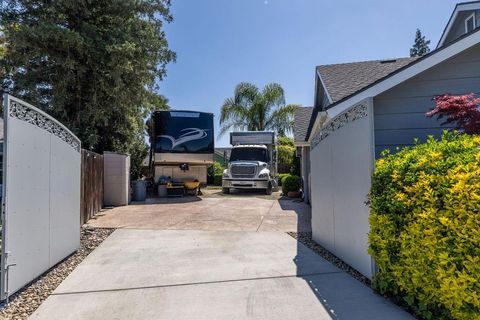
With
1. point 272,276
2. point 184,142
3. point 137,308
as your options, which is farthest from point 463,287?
point 184,142

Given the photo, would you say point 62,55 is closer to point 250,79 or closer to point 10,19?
point 10,19

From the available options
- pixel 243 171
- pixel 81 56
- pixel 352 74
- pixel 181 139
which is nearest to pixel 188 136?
pixel 181 139

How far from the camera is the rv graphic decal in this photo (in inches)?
544

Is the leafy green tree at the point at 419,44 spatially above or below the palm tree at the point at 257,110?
above

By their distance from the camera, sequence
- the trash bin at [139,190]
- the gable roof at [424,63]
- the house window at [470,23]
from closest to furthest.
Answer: the gable roof at [424,63], the house window at [470,23], the trash bin at [139,190]

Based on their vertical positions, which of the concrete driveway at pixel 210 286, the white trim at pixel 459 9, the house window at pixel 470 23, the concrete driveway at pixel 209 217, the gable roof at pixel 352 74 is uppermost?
the white trim at pixel 459 9

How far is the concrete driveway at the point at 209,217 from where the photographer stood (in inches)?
302

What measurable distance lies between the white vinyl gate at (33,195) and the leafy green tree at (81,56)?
7143 mm

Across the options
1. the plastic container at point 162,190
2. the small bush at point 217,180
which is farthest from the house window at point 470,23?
the small bush at point 217,180

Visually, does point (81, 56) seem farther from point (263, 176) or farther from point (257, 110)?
point (257, 110)

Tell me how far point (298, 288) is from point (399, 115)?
4.22 metres

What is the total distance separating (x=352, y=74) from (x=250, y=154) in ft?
25.9

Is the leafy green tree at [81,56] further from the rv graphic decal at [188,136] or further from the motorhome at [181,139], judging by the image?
the rv graphic decal at [188,136]

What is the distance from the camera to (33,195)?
13.1 feet
